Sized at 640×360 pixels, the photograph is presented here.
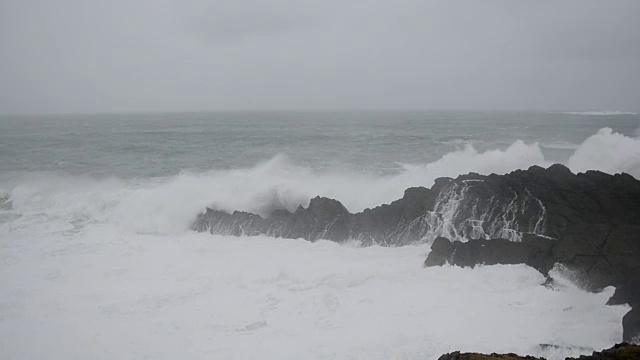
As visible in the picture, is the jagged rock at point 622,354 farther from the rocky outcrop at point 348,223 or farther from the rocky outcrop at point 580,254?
the rocky outcrop at point 348,223

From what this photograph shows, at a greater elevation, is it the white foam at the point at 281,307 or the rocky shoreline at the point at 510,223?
the rocky shoreline at the point at 510,223

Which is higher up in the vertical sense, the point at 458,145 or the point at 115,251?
the point at 458,145

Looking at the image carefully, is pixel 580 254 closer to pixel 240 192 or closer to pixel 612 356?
pixel 612 356

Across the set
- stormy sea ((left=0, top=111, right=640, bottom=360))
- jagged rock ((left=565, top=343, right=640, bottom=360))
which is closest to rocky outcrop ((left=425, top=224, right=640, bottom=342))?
stormy sea ((left=0, top=111, right=640, bottom=360))

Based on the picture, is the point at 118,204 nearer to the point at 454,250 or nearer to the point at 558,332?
the point at 454,250

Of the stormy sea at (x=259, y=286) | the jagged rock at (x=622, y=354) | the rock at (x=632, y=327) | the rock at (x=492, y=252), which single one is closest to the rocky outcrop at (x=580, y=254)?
the rock at (x=492, y=252)

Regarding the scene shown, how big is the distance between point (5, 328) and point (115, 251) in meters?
4.54

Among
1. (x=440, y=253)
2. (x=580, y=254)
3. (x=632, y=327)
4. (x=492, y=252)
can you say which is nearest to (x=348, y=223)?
(x=440, y=253)

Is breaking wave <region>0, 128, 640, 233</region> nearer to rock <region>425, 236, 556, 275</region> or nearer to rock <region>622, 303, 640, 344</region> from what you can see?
rock <region>425, 236, 556, 275</region>

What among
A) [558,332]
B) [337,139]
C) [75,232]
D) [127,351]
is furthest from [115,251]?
[337,139]

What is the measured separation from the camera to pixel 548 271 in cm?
994

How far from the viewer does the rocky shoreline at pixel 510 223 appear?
9773 millimetres

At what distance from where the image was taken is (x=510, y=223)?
40.8ft

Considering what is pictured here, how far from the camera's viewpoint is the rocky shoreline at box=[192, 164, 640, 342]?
385 inches
